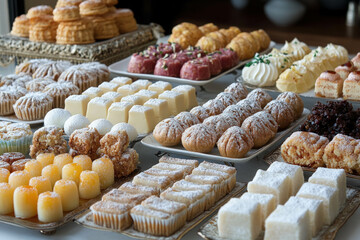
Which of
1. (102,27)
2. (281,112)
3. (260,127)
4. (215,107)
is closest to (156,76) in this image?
(215,107)

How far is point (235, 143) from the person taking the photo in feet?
6.72

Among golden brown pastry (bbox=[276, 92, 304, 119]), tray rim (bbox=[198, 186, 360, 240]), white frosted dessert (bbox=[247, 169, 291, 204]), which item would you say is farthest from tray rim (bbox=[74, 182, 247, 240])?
golden brown pastry (bbox=[276, 92, 304, 119])

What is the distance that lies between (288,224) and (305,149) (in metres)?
0.61

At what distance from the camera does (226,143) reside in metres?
2.07

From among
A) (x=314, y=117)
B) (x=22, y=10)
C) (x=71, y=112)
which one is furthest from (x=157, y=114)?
(x=22, y=10)

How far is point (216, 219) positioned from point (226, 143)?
1.52 ft

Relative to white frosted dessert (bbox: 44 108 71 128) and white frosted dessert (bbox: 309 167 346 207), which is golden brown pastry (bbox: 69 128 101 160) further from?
white frosted dessert (bbox: 309 167 346 207)

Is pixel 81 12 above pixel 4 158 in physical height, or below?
above

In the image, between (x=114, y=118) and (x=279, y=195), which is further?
(x=114, y=118)

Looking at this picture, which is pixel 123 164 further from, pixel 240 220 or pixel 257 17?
pixel 257 17

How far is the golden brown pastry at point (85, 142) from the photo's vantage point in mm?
2088

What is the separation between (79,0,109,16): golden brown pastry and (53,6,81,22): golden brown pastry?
6.3 inches

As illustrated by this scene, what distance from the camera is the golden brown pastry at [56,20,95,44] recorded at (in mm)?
3471

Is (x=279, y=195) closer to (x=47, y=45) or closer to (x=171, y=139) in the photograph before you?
(x=171, y=139)
